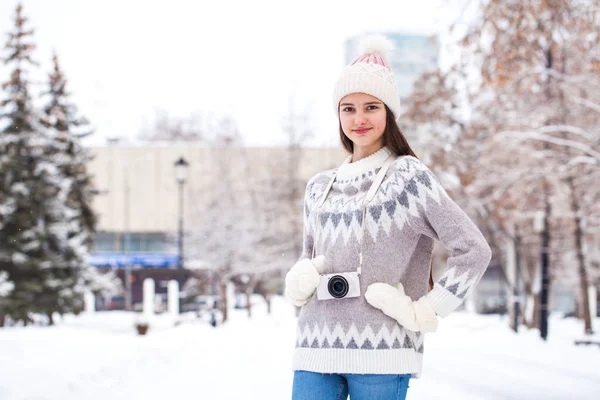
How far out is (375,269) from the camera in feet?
9.44

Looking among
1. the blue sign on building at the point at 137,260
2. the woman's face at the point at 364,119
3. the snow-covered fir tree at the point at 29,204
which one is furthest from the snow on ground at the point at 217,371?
the blue sign on building at the point at 137,260

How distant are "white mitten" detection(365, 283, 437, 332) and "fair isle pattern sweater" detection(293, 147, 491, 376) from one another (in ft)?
0.14

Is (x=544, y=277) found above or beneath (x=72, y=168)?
beneath

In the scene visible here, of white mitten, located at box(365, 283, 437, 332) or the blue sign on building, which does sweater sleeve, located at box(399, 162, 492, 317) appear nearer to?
white mitten, located at box(365, 283, 437, 332)

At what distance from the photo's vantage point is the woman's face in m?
3.09

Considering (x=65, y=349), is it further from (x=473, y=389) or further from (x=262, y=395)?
(x=473, y=389)

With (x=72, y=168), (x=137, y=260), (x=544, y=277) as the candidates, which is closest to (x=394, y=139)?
(x=544, y=277)

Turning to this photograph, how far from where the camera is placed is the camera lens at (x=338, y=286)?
288 centimetres

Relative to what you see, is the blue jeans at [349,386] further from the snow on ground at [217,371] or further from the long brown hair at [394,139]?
the snow on ground at [217,371]

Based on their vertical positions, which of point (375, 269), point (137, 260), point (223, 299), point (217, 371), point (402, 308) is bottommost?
point (137, 260)

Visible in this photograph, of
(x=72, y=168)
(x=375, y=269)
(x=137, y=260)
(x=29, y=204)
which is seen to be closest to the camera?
(x=375, y=269)

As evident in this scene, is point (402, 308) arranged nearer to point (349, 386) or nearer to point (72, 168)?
point (349, 386)

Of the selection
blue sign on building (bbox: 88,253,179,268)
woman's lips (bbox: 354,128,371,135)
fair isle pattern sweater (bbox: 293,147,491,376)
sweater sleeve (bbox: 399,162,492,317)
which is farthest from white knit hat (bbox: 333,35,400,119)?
blue sign on building (bbox: 88,253,179,268)

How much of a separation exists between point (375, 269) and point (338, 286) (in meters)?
0.14
